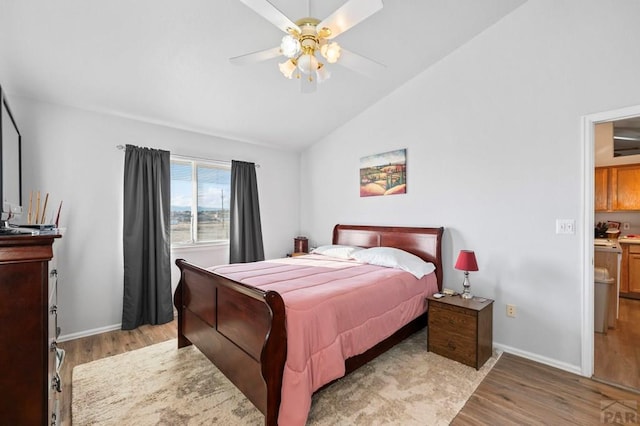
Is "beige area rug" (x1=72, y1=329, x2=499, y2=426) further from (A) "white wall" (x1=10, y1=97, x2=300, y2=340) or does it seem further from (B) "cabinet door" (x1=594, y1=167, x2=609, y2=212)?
(B) "cabinet door" (x1=594, y1=167, x2=609, y2=212)

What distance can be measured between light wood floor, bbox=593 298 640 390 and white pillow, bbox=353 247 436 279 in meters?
1.59

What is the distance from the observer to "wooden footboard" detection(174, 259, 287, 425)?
174cm

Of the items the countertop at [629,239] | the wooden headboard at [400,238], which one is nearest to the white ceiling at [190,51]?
the wooden headboard at [400,238]

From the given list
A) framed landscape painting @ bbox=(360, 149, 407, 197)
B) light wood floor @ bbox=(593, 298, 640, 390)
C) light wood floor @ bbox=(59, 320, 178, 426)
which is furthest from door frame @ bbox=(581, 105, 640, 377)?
light wood floor @ bbox=(59, 320, 178, 426)

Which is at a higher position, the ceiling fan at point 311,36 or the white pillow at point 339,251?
the ceiling fan at point 311,36

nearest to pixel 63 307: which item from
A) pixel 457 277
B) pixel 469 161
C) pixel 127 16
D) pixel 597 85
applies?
pixel 127 16

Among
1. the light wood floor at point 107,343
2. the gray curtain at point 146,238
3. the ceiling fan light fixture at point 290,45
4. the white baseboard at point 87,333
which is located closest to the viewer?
the ceiling fan light fixture at point 290,45

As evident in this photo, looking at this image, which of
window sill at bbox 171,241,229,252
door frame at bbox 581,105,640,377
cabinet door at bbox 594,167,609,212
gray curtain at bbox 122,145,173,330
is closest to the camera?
door frame at bbox 581,105,640,377

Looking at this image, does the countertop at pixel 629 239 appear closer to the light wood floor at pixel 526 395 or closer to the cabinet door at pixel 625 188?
the cabinet door at pixel 625 188

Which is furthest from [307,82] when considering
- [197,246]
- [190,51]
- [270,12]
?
[197,246]

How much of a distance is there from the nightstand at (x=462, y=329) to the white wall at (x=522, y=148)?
1.37 ft

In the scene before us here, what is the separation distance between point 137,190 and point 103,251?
2.64ft

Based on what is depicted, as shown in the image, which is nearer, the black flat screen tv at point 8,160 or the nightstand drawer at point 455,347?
the black flat screen tv at point 8,160

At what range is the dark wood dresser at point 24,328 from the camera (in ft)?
3.80
